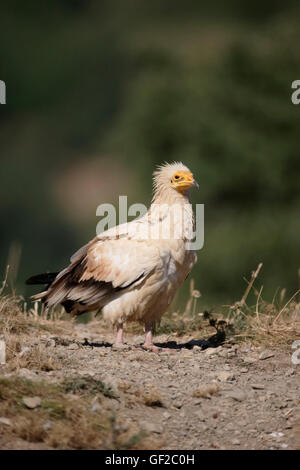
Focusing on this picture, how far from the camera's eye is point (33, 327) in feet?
26.3

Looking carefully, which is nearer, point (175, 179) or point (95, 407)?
point (95, 407)

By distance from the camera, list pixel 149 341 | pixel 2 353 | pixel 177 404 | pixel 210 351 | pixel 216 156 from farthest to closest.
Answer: pixel 216 156 < pixel 149 341 < pixel 210 351 < pixel 2 353 < pixel 177 404

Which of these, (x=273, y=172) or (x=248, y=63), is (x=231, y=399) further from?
(x=248, y=63)

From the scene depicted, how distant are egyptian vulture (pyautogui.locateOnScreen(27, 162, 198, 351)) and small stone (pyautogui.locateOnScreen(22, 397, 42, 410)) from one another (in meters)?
2.23

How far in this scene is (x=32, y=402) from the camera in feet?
17.4

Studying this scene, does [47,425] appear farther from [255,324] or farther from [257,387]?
[255,324]

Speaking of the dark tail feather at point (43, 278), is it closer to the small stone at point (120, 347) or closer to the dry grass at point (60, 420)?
the small stone at point (120, 347)

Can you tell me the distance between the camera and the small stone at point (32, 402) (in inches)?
208

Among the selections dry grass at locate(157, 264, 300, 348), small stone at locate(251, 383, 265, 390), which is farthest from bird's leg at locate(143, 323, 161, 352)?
small stone at locate(251, 383, 265, 390)

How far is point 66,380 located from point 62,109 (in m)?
37.7

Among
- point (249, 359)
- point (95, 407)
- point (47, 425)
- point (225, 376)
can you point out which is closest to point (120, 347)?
point (249, 359)

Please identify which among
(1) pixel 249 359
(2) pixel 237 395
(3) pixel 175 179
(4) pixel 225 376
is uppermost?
(3) pixel 175 179

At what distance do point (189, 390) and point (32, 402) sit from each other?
1.31 meters
